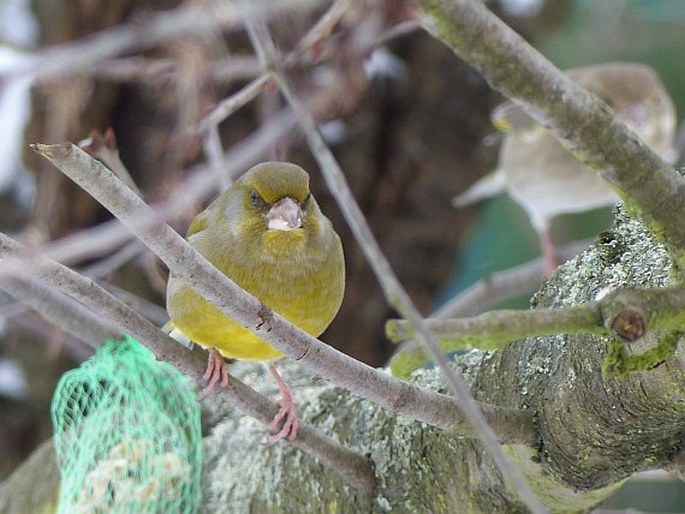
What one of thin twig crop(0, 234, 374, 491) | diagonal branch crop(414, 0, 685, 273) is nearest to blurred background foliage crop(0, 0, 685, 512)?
thin twig crop(0, 234, 374, 491)

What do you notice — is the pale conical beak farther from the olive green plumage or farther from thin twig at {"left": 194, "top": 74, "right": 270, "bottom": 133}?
thin twig at {"left": 194, "top": 74, "right": 270, "bottom": 133}

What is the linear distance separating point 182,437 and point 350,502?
51 centimetres

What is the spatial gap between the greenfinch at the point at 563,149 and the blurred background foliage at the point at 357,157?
0.33ft

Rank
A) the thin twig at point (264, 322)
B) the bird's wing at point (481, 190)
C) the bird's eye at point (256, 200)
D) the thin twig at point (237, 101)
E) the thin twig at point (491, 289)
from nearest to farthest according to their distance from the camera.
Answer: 1. the thin twig at point (264, 322)
2. the thin twig at point (237, 101)
3. the bird's eye at point (256, 200)
4. the thin twig at point (491, 289)
5. the bird's wing at point (481, 190)

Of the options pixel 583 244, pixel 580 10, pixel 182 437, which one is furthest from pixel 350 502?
pixel 580 10

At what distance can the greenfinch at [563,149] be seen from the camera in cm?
318

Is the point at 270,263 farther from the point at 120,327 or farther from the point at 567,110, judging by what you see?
the point at 567,110

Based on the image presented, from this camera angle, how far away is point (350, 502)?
1737 mm

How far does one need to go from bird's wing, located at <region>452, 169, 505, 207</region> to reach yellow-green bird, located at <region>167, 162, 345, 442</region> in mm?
1503

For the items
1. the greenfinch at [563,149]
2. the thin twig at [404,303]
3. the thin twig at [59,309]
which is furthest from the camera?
the greenfinch at [563,149]

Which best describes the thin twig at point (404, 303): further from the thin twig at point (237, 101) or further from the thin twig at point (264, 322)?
the thin twig at point (237, 101)

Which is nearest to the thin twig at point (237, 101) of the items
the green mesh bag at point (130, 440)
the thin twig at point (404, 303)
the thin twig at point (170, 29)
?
the thin twig at point (170, 29)

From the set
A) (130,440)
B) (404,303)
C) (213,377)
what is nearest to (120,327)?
(213,377)

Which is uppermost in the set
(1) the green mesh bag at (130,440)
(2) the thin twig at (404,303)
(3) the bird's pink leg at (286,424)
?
(1) the green mesh bag at (130,440)
